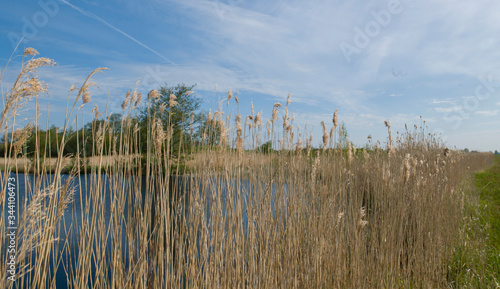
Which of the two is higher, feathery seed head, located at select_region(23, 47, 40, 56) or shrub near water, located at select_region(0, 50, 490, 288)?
feathery seed head, located at select_region(23, 47, 40, 56)

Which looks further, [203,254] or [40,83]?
[203,254]

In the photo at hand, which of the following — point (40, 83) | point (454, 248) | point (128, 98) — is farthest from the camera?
point (454, 248)

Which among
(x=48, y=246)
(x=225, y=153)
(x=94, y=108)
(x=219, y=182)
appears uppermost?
(x=94, y=108)

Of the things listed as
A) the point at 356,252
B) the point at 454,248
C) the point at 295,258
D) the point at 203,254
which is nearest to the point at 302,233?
the point at 295,258

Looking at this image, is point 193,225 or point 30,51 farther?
point 193,225

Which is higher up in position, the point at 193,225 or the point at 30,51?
the point at 30,51

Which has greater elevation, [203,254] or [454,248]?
[203,254]

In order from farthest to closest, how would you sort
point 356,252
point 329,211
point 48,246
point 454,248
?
point 454,248 < point 329,211 < point 356,252 < point 48,246

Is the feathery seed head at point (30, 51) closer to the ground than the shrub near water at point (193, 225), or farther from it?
farther from it

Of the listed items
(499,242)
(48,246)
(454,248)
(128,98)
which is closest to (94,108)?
(128,98)

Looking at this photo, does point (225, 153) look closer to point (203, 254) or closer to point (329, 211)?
point (203, 254)

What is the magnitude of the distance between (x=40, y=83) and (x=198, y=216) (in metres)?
1.20

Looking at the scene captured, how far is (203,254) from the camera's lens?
80.3 inches

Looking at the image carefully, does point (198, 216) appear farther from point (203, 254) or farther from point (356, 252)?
point (356, 252)
